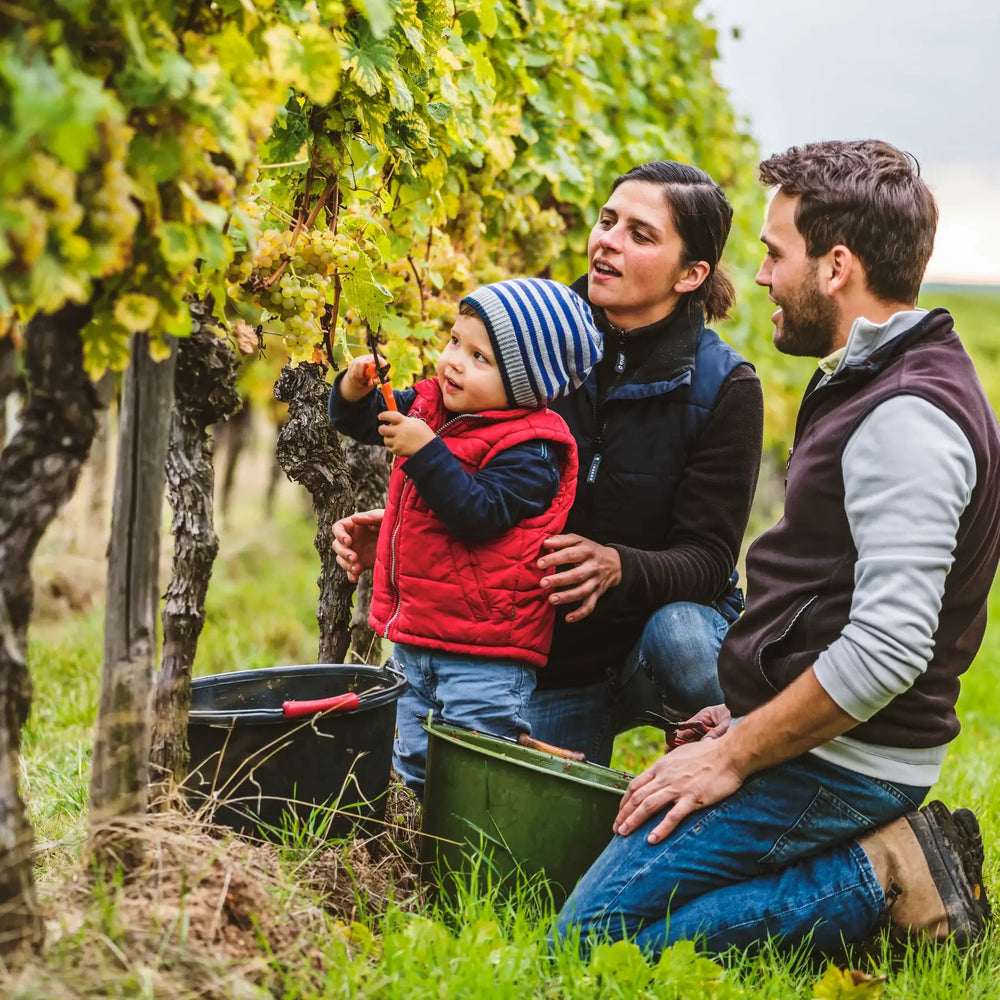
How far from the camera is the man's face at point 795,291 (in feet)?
8.01

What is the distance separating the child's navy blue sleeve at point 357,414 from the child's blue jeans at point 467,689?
1.79 ft

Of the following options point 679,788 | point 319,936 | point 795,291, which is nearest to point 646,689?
point 679,788

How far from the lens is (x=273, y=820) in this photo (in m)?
2.38

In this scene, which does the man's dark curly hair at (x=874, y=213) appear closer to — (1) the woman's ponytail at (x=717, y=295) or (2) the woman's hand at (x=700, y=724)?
(1) the woman's ponytail at (x=717, y=295)

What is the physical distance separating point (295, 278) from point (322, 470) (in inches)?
24.4

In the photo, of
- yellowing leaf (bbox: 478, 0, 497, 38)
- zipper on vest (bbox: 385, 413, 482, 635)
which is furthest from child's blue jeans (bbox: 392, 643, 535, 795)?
yellowing leaf (bbox: 478, 0, 497, 38)

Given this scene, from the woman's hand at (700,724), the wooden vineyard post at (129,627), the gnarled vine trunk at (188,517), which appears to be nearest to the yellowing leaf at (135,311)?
the wooden vineyard post at (129,627)

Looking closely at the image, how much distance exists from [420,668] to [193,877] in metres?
0.92

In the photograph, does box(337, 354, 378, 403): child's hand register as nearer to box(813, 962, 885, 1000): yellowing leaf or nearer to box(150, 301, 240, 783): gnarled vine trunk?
box(150, 301, 240, 783): gnarled vine trunk

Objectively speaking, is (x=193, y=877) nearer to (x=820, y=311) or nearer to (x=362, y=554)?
(x=362, y=554)

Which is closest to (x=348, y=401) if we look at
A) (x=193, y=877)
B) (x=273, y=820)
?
(x=273, y=820)

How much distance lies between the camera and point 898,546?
2.08 metres

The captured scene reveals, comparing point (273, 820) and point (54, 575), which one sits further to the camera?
point (54, 575)

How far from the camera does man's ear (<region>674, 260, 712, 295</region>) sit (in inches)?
120
